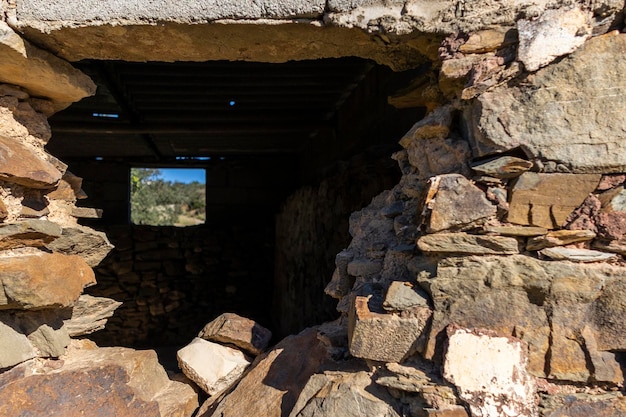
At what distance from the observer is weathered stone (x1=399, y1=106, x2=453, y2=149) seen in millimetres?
1532

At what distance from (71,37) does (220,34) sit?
0.55 meters

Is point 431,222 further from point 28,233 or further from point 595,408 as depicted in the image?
point 28,233

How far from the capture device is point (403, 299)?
1397 millimetres

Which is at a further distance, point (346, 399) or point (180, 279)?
point (180, 279)

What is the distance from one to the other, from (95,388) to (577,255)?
1.90m

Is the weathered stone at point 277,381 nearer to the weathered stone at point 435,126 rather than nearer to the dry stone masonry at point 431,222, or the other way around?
the dry stone masonry at point 431,222

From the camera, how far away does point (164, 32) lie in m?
1.54

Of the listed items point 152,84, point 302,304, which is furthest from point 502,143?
point 152,84

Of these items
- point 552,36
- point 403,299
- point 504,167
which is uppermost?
point 552,36

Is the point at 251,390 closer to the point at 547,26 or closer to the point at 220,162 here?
the point at 547,26

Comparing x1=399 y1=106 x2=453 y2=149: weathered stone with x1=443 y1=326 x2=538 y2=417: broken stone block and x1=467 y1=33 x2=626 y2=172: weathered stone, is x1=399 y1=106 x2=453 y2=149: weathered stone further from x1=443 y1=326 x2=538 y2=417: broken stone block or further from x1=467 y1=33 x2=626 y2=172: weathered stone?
x1=443 y1=326 x2=538 y2=417: broken stone block

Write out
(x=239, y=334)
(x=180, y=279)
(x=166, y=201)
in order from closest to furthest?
(x=239, y=334) → (x=180, y=279) → (x=166, y=201)

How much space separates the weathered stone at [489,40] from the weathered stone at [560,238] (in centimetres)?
64

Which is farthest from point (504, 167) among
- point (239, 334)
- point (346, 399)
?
point (239, 334)
